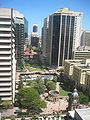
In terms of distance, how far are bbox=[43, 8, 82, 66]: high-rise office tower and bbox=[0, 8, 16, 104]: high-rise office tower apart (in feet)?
72.4

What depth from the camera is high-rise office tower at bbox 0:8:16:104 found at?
20.7m

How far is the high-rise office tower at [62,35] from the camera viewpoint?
138 ft

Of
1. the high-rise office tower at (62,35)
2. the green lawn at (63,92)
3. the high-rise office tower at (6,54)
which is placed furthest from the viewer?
the high-rise office tower at (62,35)

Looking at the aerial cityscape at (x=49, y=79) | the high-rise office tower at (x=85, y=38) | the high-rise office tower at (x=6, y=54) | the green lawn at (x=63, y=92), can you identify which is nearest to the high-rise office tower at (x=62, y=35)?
the aerial cityscape at (x=49, y=79)

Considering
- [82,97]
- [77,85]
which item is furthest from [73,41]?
[82,97]

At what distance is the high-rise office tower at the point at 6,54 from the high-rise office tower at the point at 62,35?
72.4 feet

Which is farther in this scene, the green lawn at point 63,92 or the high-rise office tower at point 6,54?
the green lawn at point 63,92

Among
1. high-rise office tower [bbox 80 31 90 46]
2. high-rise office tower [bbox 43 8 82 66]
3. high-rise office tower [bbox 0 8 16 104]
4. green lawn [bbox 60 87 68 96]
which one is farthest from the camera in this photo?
high-rise office tower [bbox 80 31 90 46]

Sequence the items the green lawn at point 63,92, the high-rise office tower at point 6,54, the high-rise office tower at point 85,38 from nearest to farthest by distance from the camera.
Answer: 1. the high-rise office tower at point 6,54
2. the green lawn at point 63,92
3. the high-rise office tower at point 85,38

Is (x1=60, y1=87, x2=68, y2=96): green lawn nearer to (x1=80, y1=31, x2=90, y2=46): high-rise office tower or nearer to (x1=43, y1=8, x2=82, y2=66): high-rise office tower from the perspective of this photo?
(x1=43, y1=8, x2=82, y2=66): high-rise office tower

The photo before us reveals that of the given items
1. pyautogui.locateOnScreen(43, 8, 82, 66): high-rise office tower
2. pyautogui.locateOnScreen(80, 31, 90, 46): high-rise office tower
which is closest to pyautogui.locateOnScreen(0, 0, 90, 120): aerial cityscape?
pyautogui.locateOnScreen(43, 8, 82, 66): high-rise office tower

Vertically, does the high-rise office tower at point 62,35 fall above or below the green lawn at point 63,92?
above

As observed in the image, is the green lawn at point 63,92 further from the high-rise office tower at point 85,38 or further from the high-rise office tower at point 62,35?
the high-rise office tower at point 85,38

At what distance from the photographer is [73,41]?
43781mm
